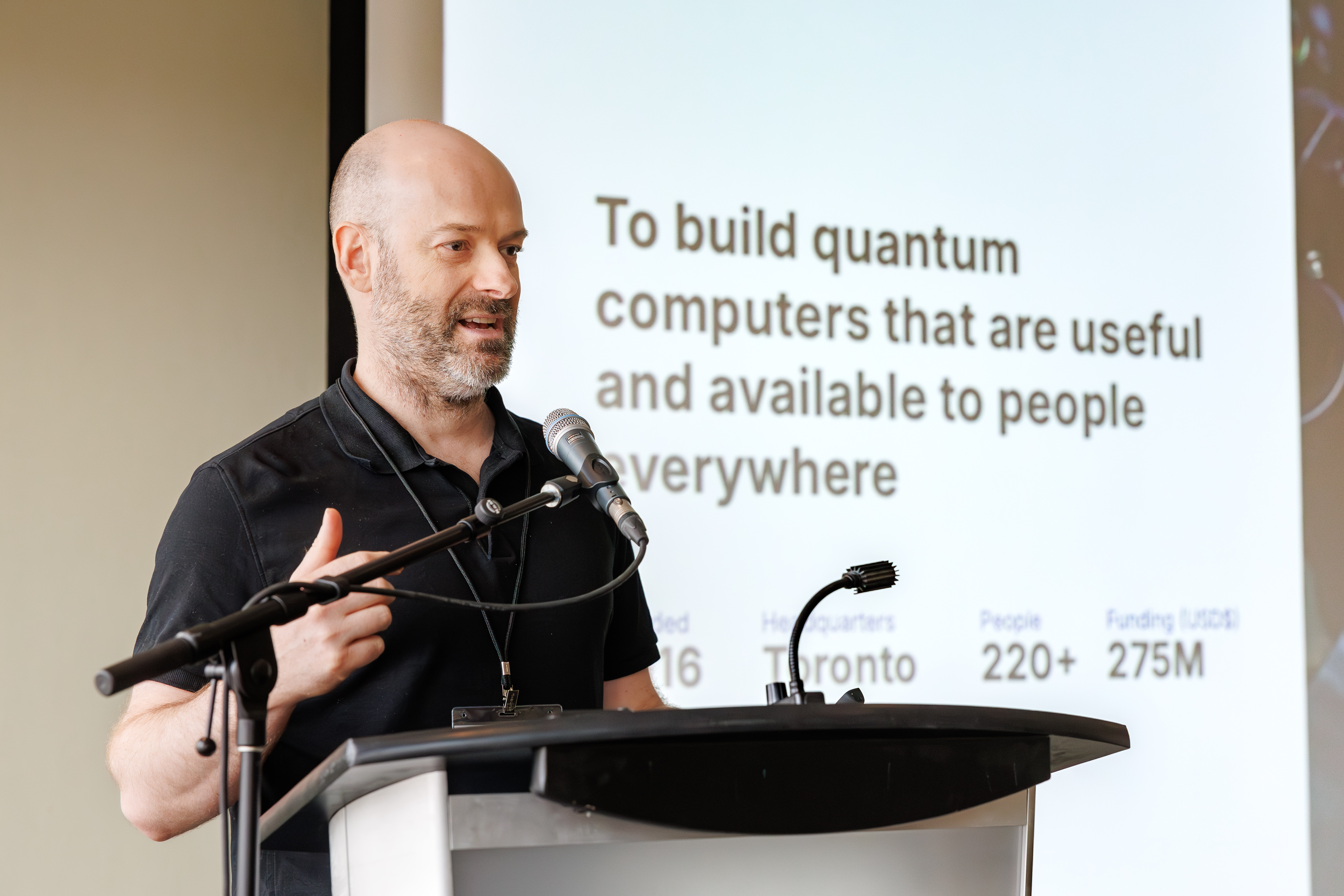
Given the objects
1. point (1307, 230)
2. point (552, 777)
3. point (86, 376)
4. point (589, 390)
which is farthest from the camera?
point (1307, 230)

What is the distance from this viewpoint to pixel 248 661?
2.79 ft

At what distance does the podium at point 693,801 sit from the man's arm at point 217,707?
0.13 metres

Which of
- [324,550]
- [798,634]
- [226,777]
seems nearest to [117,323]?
[324,550]

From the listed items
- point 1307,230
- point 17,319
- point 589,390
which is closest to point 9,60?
point 17,319

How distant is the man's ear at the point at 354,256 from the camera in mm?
1617

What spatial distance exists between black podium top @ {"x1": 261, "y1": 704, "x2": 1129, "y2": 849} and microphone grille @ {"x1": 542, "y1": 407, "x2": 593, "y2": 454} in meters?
0.39

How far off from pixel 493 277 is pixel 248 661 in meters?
0.77

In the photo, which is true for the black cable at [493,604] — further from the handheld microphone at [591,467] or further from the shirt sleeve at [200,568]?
the shirt sleeve at [200,568]

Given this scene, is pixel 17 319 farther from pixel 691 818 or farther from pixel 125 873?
pixel 691 818

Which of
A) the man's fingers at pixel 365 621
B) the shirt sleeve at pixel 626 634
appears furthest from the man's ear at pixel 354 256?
the man's fingers at pixel 365 621

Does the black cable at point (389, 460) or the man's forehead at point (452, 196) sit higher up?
the man's forehead at point (452, 196)

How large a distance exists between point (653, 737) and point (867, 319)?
1972mm

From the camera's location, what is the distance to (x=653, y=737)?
2.53 feet

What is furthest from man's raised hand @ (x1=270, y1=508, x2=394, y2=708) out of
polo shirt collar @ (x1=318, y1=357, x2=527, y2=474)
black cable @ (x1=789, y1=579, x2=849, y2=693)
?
polo shirt collar @ (x1=318, y1=357, x2=527, y2=474)
